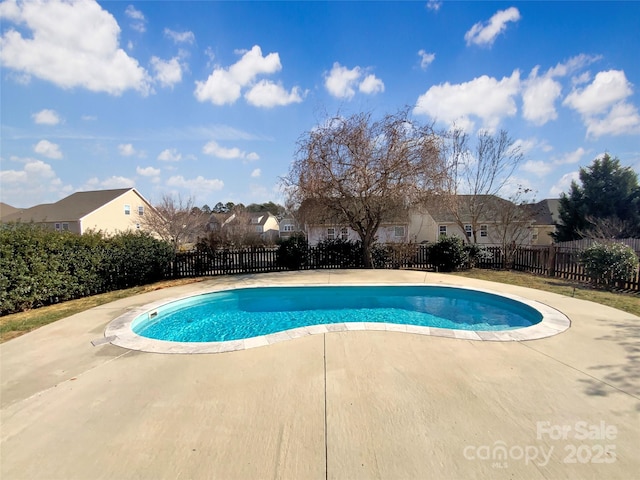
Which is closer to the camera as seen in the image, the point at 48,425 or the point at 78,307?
the point at 48,425

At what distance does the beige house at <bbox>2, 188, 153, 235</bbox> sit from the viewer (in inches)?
1168

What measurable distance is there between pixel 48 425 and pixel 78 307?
5473 millimetres

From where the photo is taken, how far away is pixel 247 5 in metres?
8.84

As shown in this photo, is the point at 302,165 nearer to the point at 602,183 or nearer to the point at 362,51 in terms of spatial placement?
the point at 362,51

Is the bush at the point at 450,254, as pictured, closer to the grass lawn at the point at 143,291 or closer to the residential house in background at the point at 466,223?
the residential house in background at the point at 466,223

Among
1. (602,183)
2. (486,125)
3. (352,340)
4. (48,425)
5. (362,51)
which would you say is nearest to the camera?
(48,425)

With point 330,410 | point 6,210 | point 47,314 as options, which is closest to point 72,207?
point 6,210

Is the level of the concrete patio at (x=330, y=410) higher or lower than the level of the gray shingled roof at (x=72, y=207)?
lower

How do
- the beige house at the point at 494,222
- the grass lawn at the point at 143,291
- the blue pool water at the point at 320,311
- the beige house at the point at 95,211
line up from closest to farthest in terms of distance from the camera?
the grass lawn at the point at 143,291, the blue pool water at the point at 320,311, the beige house at the point at 494,222, the beige house at the point at 95,211

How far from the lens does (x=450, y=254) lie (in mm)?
12656

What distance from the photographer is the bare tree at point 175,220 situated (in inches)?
1020

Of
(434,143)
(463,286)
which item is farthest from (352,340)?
(434,143)

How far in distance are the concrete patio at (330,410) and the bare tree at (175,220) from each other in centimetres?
2289

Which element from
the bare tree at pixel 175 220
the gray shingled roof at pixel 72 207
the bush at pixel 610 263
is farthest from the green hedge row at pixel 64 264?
the gray shingled roof at pixel 72 207
